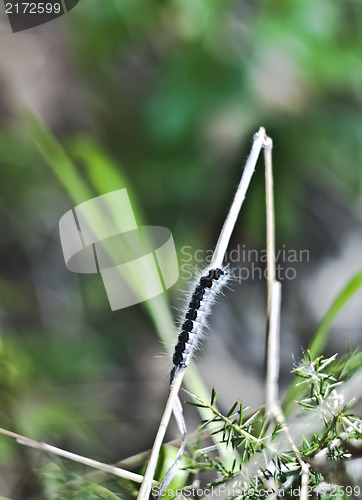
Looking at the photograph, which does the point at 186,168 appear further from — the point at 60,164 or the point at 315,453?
the point at 315,453

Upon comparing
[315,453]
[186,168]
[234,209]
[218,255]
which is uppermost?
[186,168]

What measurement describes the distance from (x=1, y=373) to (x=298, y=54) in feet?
7.53

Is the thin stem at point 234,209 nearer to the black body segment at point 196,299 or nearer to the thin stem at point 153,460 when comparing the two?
the black body segment at point 196,299

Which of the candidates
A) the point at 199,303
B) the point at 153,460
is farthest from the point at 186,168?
the point at 153,460

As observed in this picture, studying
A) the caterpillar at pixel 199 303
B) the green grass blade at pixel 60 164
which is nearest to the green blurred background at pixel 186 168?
the green grass blade at pixel 60 164

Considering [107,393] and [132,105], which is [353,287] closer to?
[107,393]

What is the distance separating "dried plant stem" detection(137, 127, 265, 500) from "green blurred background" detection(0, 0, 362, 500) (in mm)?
1145

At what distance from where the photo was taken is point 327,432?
1.33 metres

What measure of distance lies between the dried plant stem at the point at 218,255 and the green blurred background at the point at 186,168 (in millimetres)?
1145

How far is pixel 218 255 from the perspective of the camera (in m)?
1.62

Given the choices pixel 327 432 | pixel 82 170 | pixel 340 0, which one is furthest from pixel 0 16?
pixel 327 432

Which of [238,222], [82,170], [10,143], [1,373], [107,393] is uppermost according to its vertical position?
[10,143]

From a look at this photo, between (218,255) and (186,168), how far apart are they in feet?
5.46

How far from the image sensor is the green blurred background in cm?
288
